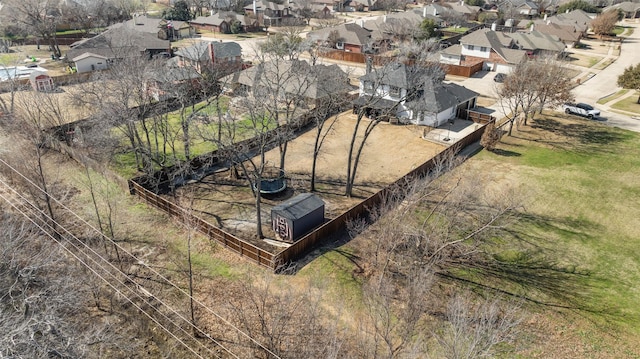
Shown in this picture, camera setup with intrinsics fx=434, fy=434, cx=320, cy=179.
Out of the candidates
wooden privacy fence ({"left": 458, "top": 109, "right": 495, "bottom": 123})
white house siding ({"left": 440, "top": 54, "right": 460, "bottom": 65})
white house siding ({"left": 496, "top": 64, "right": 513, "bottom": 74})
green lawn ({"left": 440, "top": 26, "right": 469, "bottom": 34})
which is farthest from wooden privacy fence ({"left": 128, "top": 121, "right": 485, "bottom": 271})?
green lawn ({"left": 440, "top": 26, "right": 469, "bottom": 34})

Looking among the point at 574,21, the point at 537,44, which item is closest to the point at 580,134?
the point at 537,44

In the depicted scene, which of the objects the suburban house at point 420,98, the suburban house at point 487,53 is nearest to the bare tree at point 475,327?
the suburban house at point 420,98

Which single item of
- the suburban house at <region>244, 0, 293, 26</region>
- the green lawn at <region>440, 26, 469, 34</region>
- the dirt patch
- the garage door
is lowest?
the dirt patch

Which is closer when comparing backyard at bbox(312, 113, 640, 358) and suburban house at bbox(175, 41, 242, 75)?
backyard at bbox(312, 113, 640, 358)

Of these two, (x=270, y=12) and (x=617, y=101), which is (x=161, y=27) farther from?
(x=617, y=101)

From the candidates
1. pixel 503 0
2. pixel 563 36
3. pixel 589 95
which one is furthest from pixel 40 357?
pixel 503 0

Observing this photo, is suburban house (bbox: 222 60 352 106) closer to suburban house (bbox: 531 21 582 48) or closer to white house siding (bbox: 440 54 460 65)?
white house siding (bbox: 440 54 460 65)
